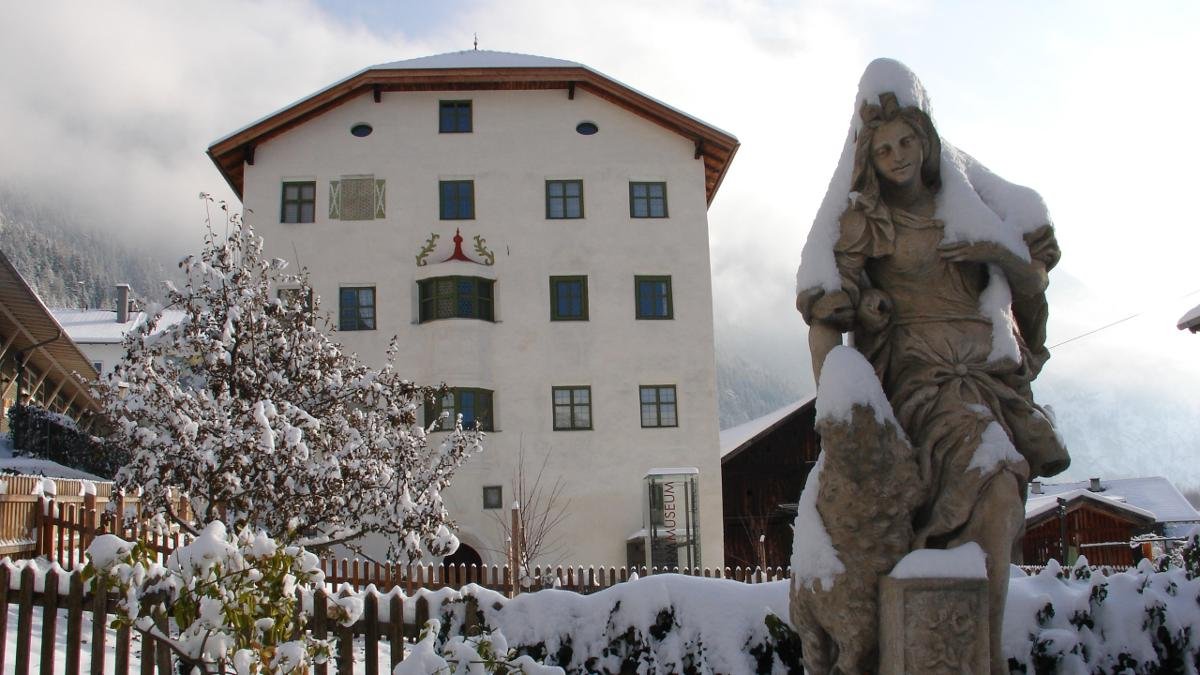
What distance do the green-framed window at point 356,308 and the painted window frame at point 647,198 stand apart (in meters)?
7.75

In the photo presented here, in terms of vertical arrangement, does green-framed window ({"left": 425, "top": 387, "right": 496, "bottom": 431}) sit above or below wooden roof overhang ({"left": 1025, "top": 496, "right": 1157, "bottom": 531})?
above

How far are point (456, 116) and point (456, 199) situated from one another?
255 centimetres

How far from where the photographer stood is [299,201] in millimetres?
30219

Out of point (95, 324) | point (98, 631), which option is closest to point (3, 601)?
point (98, 631)

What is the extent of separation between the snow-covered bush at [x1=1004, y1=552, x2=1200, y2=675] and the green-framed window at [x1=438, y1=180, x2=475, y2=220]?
83.7ft

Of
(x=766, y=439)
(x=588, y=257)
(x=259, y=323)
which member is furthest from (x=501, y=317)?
(x=259, y=323)

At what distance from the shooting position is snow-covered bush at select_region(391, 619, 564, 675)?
4.63 metres

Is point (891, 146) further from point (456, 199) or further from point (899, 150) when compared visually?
point (456, 199)

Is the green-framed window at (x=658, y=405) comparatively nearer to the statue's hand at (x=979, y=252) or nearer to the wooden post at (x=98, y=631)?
the wooden post at (x=98, y=631)

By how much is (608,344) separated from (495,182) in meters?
5.68

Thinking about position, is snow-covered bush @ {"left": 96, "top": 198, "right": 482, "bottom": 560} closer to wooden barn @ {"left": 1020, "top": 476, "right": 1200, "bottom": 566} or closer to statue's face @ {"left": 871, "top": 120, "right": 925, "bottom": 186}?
statue's face @ {"left": 871, "top": 120, "right": 925, "bottom": 186}

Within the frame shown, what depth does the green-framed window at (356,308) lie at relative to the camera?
29578 mm

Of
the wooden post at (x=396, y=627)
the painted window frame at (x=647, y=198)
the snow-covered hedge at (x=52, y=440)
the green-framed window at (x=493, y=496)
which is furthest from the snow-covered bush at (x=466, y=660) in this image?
the snow-covered hedge at (x=52, y=440)

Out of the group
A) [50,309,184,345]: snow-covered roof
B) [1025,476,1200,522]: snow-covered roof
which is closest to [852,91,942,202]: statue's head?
[1025,476,1200,522]: snow-covered roof
